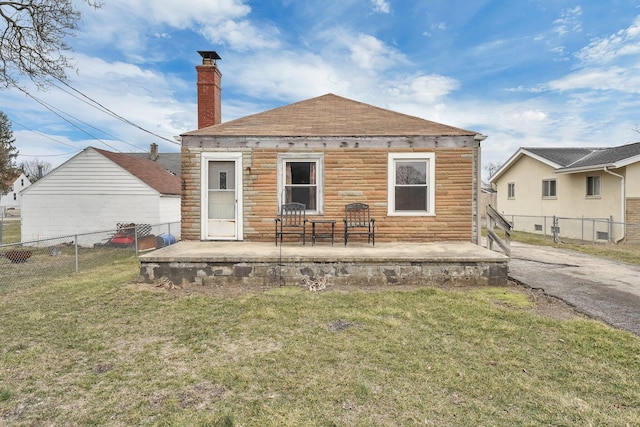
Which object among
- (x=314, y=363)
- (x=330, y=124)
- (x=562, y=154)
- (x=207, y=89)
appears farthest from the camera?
(x=562, y=154)

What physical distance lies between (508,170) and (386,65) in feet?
31.7

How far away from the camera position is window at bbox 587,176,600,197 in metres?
13.7

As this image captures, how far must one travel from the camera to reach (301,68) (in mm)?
14805

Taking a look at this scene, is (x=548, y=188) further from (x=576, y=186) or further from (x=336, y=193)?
(x=336, y=193)

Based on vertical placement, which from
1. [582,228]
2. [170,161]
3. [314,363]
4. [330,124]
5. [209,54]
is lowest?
[314,363]

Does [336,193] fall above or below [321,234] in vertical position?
above

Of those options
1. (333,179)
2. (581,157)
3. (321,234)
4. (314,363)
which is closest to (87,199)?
(321,234)

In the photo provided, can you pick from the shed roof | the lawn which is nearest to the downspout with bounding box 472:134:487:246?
the lawn

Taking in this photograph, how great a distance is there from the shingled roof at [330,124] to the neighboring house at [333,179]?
62mm

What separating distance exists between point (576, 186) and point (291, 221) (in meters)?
13.7

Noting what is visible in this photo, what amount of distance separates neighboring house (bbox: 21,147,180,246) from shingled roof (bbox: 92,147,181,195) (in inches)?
8.2

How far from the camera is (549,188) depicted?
642 inches

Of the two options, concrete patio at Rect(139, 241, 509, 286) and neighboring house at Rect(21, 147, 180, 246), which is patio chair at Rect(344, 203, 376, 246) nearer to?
concrete patio at Rect(139, 241, 509, 286)

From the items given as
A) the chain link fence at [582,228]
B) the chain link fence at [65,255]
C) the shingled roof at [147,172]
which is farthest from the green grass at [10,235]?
the chain link fence at [582,228]
